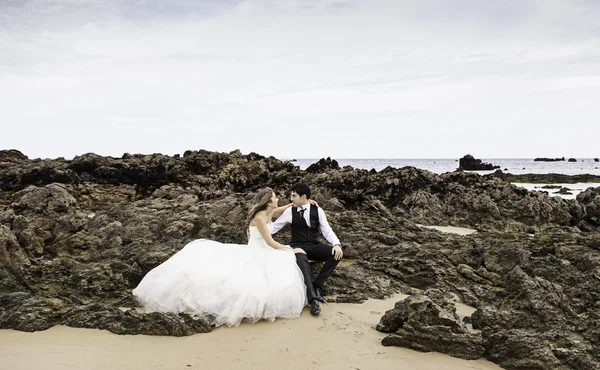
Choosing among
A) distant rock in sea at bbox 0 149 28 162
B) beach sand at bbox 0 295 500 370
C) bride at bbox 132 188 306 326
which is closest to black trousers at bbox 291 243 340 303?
bride at bbox 132 188 306 326

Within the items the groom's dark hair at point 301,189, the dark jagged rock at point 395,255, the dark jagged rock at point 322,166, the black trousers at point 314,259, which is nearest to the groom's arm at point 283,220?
the groom's dark hair at point 301,189

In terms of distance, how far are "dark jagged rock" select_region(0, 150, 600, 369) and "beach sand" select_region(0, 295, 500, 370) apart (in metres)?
0.24

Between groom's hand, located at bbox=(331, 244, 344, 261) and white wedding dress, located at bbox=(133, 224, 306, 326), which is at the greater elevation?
groom's hand, located at bbox=(331, 244, 344, 261)

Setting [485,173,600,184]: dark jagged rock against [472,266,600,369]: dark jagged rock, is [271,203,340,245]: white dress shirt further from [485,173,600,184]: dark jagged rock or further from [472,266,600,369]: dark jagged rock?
[485,173,600,184]: dark jagged rock

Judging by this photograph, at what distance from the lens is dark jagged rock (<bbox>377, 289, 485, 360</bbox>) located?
213 inches

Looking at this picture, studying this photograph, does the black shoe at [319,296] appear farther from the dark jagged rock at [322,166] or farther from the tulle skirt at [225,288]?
the dark jagged rock at [322,166]

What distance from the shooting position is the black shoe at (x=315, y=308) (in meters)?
6.59

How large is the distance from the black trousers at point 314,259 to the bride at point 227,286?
104 millimetres

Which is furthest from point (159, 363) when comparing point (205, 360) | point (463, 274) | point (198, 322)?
point (463, 274)

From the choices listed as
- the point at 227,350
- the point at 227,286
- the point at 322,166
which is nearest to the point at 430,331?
the point at 227,350

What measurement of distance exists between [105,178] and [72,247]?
1148cm

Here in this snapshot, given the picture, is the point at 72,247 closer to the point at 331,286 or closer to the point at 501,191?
the point at 331,286

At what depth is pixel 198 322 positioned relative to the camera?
5.95m

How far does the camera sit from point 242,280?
21.6 ft
